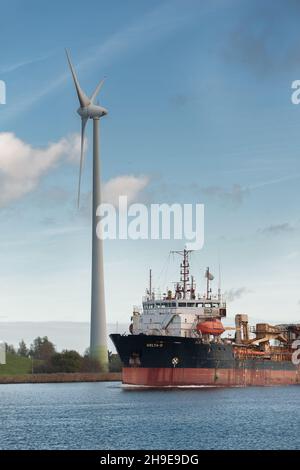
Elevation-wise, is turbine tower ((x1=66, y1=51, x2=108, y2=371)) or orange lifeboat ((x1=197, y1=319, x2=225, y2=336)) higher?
turbine tower ((x1=66, y1=51, x2=108, y2=371))

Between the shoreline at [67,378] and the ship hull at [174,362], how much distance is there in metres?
57.1

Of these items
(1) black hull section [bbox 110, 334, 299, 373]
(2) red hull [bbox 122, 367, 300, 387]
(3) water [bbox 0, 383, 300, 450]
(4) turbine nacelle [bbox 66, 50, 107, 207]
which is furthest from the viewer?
(4) turbine nacelle [bbox 66, 50, 107, 207]

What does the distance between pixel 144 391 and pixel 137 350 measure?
21.8 ft

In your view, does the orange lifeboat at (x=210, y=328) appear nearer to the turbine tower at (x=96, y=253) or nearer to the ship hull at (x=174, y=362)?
the ship hull at (x=174, y=362)

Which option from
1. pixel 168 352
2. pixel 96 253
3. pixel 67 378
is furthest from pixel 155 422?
pixel 67 378

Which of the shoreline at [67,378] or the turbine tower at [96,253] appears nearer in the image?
the turbine tower at [96,253]

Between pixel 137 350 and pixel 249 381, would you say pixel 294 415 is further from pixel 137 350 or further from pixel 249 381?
pixel 249 381

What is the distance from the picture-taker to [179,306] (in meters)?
127

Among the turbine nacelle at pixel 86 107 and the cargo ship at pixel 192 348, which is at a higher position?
the turbine nacelle at pixel 86 107

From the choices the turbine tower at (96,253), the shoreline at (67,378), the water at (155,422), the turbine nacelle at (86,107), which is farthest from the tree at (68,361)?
the water at (155,422)

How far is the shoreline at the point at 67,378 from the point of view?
17738 centimetres

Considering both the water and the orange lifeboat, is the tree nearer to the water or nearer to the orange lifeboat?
the orange lifeboat

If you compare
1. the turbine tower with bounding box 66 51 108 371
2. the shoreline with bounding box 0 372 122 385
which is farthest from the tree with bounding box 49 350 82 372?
the turbine tower with bounding box 66 51 108 371

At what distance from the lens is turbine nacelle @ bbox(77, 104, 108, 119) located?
516ft
